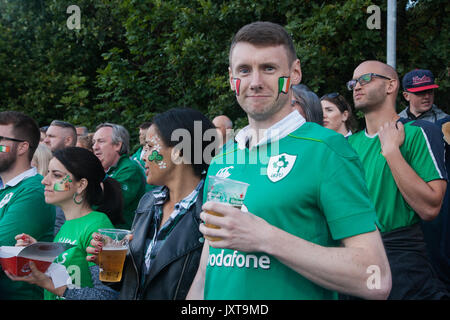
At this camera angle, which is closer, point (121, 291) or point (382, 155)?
point (121, 291)

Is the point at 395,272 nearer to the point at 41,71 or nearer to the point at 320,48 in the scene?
the point at 320,48

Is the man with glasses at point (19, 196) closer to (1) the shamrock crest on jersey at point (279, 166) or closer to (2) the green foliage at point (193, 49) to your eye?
(1) the shamrock crest on jersey at point (279, 166)

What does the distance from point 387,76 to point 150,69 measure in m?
6.65

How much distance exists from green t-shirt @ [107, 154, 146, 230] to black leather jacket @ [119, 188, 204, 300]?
264 centimetres

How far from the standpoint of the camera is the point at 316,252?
1480 mm

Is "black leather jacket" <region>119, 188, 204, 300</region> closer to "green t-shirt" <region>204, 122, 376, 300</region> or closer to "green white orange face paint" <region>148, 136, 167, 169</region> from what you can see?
"green white orange face paint" <region>148, 136, 167, 169</region>

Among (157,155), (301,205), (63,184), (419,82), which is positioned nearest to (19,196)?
(63,184)

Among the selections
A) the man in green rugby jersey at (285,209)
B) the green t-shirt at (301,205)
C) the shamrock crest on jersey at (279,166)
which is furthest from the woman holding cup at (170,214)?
the shamrock crest on jersey at (279,166)

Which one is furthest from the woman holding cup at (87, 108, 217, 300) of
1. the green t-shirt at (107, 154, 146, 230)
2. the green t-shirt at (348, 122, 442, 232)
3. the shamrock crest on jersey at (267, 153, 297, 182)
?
the green t-shirt at (107, 154, 146, 230)

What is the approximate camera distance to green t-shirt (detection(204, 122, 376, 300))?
5.08 feet

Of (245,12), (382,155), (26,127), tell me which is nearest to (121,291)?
(382,155)

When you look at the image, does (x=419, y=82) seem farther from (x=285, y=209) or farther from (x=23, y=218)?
(x=23, y=218)

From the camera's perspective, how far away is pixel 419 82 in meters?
5.08

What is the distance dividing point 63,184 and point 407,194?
2.43 meters
